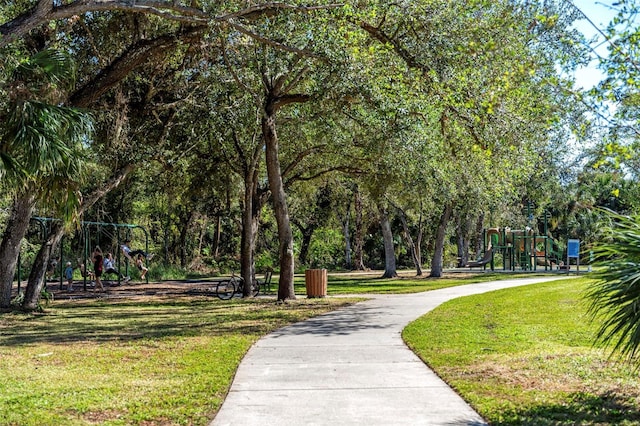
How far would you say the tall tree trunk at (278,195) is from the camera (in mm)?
19812

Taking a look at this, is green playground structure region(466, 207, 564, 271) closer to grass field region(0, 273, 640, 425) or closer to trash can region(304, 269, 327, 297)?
trash can region(304, 269, 327, 297)

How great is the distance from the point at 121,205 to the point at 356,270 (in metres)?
16.5

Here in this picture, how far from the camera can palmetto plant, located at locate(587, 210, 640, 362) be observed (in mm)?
6324

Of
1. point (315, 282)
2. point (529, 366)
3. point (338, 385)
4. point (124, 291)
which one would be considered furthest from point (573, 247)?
point (338, 385)

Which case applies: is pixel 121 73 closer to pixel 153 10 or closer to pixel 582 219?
pixel 153 10

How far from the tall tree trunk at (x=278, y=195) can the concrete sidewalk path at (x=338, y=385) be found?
7351mm

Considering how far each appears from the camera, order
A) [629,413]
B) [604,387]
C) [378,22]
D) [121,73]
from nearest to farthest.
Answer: [629,413]
[604,387]
[378,22]
[121,73]

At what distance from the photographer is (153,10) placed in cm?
1170

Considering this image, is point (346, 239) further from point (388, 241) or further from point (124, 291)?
point (124, 291)

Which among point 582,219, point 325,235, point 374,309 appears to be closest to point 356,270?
point 325,235

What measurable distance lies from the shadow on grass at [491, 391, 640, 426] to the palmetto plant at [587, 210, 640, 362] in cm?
49

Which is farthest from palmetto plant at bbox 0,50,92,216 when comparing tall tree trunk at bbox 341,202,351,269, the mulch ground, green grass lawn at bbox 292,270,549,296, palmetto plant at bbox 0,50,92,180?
tall tree trunk at bbox 341,202,351,269

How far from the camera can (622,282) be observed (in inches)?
252

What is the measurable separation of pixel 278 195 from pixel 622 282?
14.5 m
